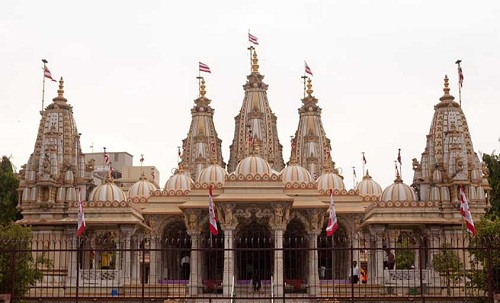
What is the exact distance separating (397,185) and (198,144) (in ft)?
67.2

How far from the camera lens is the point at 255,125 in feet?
175

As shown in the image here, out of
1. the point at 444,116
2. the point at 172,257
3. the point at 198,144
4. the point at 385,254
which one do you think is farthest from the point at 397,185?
the point at 198,144

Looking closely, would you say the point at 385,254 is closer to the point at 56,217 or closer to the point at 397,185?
the point at 397,185

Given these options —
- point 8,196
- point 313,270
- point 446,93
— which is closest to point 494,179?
point 446,93

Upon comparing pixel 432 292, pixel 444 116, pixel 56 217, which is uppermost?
pixel 444 116

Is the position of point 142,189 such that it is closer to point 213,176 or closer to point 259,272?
point 213,176

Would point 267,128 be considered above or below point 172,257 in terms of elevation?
above

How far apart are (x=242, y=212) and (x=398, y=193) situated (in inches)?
294

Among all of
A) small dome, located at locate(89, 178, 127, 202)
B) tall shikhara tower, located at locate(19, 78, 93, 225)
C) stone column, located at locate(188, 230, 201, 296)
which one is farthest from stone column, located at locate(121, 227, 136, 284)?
tall shikhara tower, located at locate(19, 78, 93, 225)

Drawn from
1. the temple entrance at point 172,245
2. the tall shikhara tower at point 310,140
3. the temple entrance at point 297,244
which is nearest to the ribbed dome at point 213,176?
the temple entrance at point 172,245

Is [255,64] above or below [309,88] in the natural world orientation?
above

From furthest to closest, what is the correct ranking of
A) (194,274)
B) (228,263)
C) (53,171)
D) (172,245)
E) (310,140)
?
(310,140) → (53,171) → (172,245) → (194,274) → (228,263)

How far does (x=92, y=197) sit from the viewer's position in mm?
39281

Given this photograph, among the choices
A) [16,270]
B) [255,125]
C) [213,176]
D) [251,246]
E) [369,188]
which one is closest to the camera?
[16,270]
